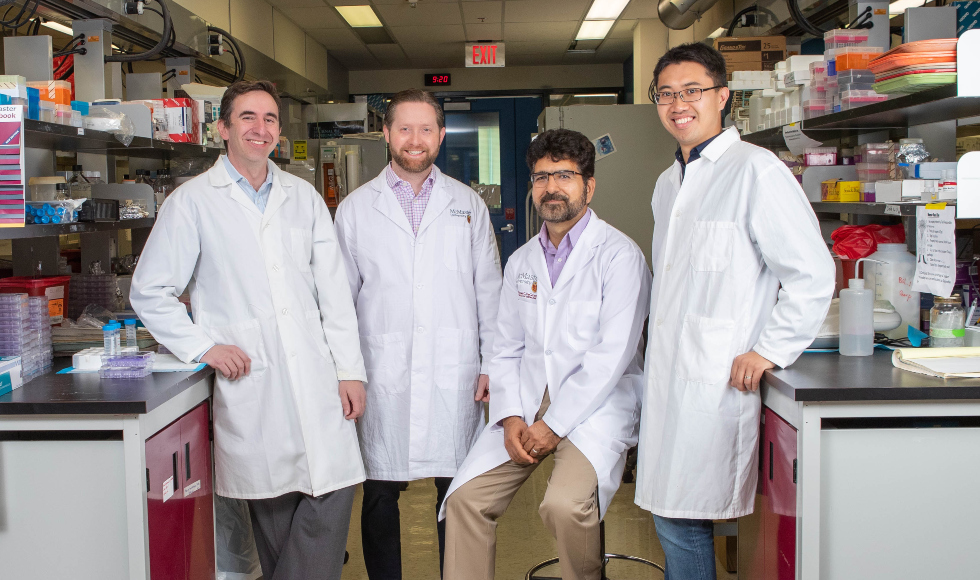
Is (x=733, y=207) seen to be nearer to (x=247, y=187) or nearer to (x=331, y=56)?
(x=247, y=187)

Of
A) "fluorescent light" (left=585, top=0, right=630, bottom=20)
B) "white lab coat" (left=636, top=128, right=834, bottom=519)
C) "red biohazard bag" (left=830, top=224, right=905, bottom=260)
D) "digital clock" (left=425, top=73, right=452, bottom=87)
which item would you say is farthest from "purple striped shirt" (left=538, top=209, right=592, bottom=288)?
"digital clock" (left=425, top=73, right=452, bottom=87)

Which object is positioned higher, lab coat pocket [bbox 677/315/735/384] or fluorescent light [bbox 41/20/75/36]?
fluorescent light [bbox 41/20/75/36]

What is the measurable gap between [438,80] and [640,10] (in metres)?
3.05

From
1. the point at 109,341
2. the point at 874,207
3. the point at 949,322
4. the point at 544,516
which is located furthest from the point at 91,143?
the point at 949,322

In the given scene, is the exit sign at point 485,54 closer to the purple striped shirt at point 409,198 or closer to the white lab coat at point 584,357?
the purple striped shirt at point 409,198

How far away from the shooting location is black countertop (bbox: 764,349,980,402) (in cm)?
164

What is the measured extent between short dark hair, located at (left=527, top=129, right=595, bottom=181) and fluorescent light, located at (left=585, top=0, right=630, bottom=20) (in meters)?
4.25

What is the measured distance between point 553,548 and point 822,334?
55.5 inches

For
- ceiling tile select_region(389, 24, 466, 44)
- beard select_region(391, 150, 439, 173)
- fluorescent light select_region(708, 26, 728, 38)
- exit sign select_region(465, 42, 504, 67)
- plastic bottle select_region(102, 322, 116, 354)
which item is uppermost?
ceiling tile select_region(389, 24, 466, 44)

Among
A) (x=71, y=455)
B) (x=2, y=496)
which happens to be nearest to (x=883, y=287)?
(x=71, y=455)

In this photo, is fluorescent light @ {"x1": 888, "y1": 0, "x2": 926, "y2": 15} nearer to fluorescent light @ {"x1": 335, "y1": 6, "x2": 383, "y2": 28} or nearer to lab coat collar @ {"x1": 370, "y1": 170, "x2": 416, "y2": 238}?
lab coat collar @ {"x1": 370, "y1": 170, "x2": 416, "y2": 238}

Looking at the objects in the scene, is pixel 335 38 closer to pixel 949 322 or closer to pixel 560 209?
pixel 560 209

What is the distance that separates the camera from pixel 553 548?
2975 millimetres

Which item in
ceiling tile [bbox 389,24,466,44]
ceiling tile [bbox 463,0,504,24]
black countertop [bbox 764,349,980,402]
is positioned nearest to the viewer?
black countertop [bbox 764,349,980,402]
